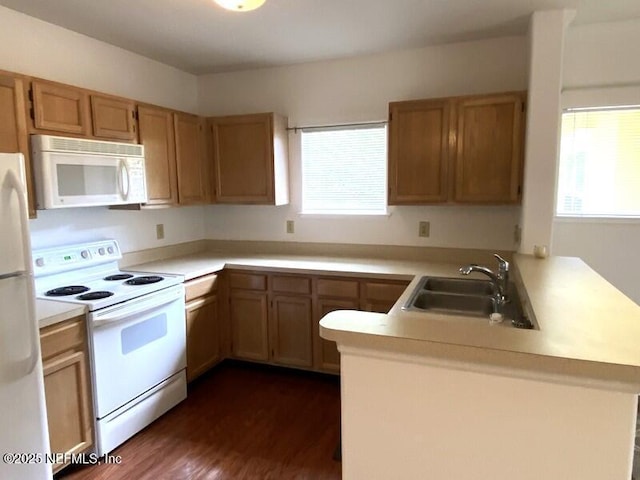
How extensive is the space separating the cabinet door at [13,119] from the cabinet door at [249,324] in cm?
159

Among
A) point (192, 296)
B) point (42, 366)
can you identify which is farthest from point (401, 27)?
point (42, 366)

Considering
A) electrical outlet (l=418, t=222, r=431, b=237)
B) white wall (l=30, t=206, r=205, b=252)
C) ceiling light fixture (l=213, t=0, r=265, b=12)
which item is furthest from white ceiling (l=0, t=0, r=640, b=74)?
electrical outlet (l=418, t=222, r=431, b=237)

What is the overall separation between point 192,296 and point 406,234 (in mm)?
1705

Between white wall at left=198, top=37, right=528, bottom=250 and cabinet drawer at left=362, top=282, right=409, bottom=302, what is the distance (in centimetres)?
61

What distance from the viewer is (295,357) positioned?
320 centimetres

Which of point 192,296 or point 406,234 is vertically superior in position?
point 406,234

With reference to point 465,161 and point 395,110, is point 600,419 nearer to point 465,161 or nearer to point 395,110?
point 465,161

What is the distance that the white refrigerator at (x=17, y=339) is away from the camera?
1658 mm

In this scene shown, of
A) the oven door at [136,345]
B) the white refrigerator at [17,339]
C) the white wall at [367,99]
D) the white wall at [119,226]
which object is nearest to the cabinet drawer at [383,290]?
the white wall at [367,99]

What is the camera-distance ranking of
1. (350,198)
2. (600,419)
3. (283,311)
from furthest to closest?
(350,198) → (283,311) → (600,419)

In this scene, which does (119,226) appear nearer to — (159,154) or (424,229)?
(159,154)

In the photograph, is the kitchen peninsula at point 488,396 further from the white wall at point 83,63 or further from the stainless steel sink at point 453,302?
the white wall at point 83,63

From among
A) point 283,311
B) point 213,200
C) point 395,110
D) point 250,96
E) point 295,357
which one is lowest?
point 295,357

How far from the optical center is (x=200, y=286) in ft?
10.1
